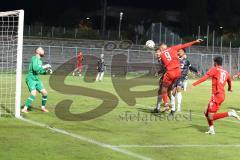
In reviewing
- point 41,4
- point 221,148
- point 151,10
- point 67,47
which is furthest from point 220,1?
point 221,148

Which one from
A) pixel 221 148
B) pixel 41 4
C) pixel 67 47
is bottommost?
pixel 221 148

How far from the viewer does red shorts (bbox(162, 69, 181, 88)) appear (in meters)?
16.7

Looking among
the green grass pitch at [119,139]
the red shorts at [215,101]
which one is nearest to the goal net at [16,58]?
the green grass pitch at [119,139]

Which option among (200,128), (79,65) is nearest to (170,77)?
(200,128)

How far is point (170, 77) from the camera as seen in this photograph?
16.7 meters

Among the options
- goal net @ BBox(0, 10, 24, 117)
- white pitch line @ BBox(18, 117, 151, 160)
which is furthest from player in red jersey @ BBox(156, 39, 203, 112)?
white pitch line @ BBox(18, 117, 151, 160)

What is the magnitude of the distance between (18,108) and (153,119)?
13.2 feet

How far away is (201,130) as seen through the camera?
560 inches

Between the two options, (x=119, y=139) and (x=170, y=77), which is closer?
(x=119, y=139)

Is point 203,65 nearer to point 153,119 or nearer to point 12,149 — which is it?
point 153,119

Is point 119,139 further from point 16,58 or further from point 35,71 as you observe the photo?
point 16,58

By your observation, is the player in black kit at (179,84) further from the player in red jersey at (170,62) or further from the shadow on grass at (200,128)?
the shadow on grass at (200,128)

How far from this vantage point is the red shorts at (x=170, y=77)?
16719mm

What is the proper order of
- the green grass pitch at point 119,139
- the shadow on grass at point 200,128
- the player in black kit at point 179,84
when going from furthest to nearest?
1. the player in black kit at point 179,84
2. the shadow on grass at point 200,128
3. the green grass pitch at point 119,139
